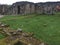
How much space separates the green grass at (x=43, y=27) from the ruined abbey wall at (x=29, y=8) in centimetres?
857

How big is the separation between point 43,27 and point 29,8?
47.6 ft

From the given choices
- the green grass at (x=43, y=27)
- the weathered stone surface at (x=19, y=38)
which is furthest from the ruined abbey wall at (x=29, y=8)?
the weathered stone surface at (x=19, y=38)

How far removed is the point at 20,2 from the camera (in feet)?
134

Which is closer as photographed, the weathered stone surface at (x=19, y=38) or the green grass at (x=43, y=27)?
the weathered stone surface at (x=19, y=38)

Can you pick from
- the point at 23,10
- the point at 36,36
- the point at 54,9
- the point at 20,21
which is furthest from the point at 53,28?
the point at 23,10

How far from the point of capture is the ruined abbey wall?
37875mm

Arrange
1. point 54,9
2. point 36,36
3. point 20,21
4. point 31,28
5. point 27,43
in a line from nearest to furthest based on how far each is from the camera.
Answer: point 27,43
point 36,36
point 31,28
point 20,21
point 54,9

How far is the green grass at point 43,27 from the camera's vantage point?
2148 cm

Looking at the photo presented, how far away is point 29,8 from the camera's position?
3891cm

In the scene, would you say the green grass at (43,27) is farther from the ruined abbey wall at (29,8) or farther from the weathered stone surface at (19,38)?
the ruined abbey wall at (29,8)

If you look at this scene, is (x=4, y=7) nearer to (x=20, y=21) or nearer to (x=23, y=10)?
(x=23, y=10)

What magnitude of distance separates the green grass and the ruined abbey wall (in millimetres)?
8569

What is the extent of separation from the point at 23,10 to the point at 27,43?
19.9 meters

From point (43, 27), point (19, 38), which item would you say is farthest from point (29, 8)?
point (19, 38)
